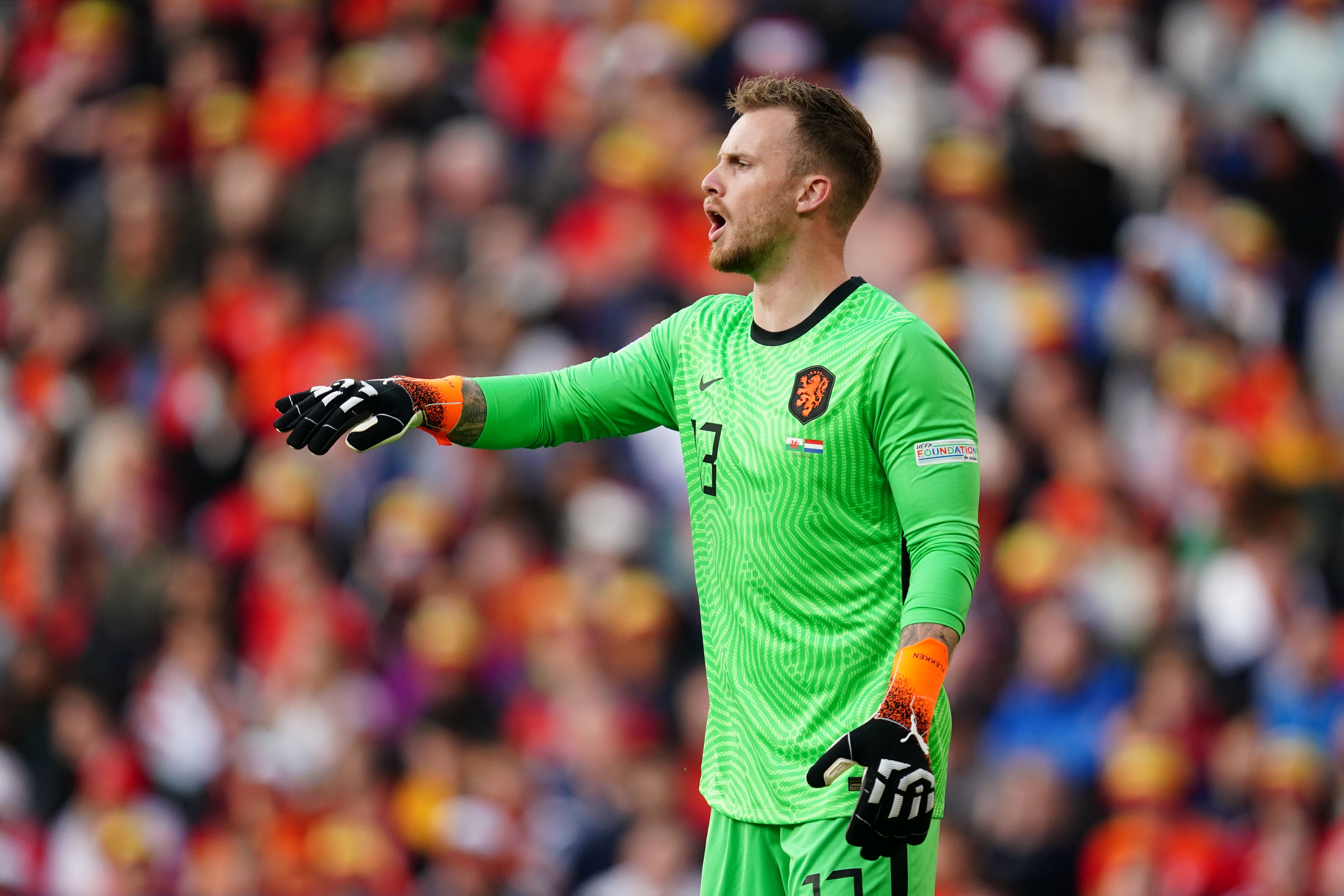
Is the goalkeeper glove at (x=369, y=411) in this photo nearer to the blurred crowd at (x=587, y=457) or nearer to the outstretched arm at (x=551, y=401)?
the outstretched arm at (x=551, y=401)

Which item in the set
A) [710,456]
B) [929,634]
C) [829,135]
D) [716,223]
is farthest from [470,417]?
[929,634]

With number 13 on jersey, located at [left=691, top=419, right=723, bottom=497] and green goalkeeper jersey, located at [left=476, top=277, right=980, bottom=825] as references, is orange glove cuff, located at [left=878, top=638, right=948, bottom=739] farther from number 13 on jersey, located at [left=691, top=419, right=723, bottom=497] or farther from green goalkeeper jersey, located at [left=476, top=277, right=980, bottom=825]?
number 13 on jersey, located at [left=691, top=419, right=723, bottom=497]

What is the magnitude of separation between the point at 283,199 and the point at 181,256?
32.7 inches

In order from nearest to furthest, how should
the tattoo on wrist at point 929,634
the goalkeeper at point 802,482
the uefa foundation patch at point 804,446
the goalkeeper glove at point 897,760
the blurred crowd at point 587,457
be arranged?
the goalkeeper glove at point 897,760
the tattoo on wrist at point 929,634
the goalkeeper at point 802,482
the uefa foundation patch at point 804,446
the blurred crowd at point 587,457

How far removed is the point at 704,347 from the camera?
4.39 metres

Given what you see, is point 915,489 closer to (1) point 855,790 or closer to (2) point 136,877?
(1) point 855,790

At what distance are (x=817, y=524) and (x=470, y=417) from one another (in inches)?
36.6

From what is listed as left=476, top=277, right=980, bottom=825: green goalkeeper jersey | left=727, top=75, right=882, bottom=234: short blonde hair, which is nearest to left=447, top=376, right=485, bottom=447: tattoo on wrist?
left=476, top=277, right=980, bottom=825: green goalkeeper jersey

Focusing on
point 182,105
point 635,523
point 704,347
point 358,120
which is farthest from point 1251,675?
point 182,105

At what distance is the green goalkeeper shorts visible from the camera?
3.93 metres

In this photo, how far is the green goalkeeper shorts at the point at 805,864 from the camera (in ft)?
12.9

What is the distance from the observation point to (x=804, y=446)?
4.05 m

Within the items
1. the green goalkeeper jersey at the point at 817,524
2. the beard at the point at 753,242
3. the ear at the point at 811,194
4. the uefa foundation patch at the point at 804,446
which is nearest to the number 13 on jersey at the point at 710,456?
the green goalkeeper jersey at the point at 817,524

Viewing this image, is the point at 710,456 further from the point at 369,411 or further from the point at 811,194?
the point at 369,411
